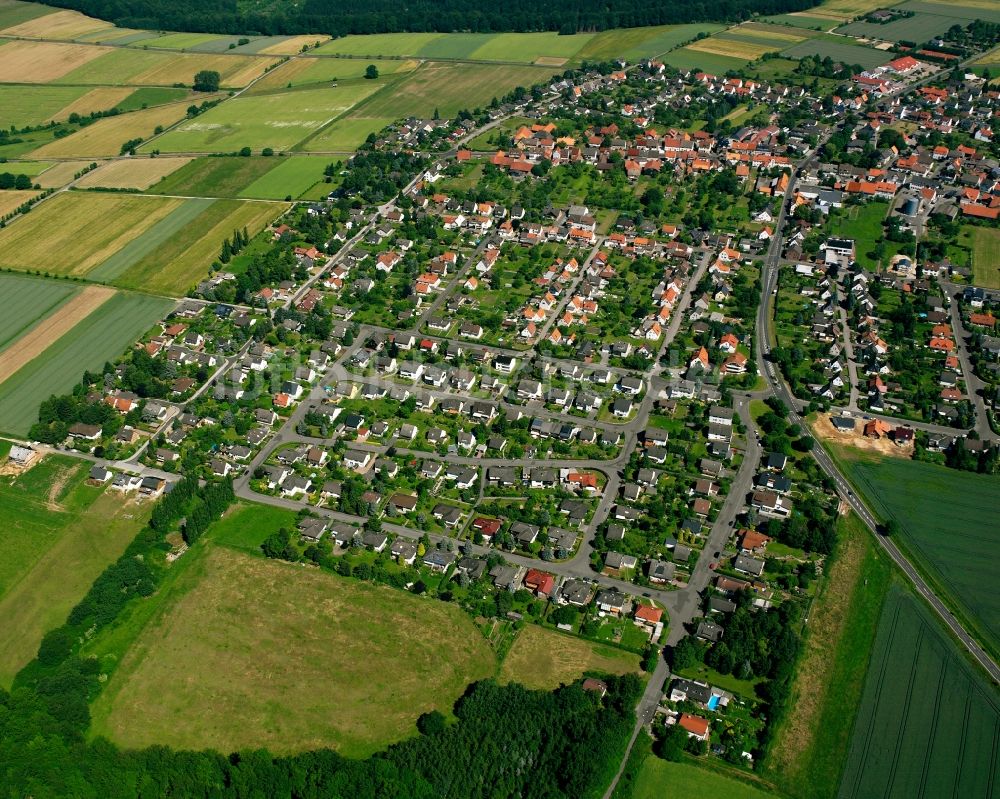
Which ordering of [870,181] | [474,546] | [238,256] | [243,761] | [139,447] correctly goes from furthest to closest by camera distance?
[870,181] → [238,256] → [139,447] → [474,546] → [243,761]

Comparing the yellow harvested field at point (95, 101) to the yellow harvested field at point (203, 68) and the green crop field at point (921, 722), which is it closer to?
the yellow harvested field at point (203, 68)

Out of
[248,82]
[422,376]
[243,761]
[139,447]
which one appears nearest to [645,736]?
[243,761]

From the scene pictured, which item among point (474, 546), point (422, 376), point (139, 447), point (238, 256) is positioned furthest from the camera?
point (238, 256)

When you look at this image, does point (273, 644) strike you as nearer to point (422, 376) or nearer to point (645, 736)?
point (645, 736)

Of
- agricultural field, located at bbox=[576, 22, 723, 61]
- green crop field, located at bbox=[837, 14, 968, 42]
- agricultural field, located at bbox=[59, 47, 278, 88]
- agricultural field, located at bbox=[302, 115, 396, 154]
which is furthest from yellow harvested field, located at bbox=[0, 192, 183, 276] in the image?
green crop field, located at bbox=[837, 14, 968, 42]

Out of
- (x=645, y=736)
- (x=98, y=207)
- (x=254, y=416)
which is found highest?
(x=98, y=207)

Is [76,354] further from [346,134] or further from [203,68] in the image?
[203,68]
